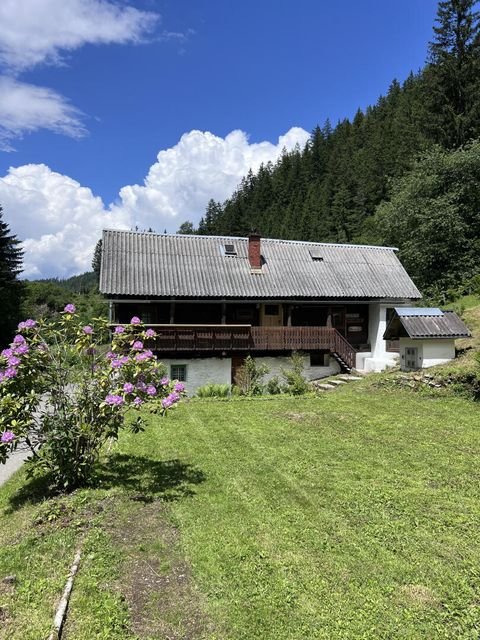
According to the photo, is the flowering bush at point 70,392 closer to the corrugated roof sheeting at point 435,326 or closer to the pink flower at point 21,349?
the pink flower at point 21,349

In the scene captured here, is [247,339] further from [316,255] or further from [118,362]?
[118,362]

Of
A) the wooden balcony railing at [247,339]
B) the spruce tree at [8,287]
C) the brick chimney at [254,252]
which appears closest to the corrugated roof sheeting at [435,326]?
the wooden balcony railing at [247,339]

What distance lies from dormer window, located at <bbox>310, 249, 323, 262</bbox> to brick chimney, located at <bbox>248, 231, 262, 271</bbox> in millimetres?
3126

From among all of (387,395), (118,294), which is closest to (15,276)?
(118,294)

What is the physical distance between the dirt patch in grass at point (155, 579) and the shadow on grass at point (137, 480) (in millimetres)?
649

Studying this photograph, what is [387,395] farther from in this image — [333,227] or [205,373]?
[333,227]

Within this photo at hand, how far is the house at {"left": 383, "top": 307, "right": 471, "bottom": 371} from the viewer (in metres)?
14.7

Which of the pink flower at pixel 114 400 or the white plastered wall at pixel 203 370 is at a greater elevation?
the pink flower at pixel 114 400

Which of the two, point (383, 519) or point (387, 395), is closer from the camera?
point (383, 519)

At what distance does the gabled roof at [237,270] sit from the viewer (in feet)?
61.8

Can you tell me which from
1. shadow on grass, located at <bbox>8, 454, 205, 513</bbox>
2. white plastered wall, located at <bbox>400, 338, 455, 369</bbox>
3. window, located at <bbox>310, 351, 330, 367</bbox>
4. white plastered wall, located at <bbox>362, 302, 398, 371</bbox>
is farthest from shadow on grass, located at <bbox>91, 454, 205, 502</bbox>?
white plastered wall, located at <bbox>362, 302, 398, 371</bbox>

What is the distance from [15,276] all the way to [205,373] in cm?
3023


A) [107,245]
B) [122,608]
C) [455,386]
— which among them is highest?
[107,245]

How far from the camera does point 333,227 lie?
62.8m
